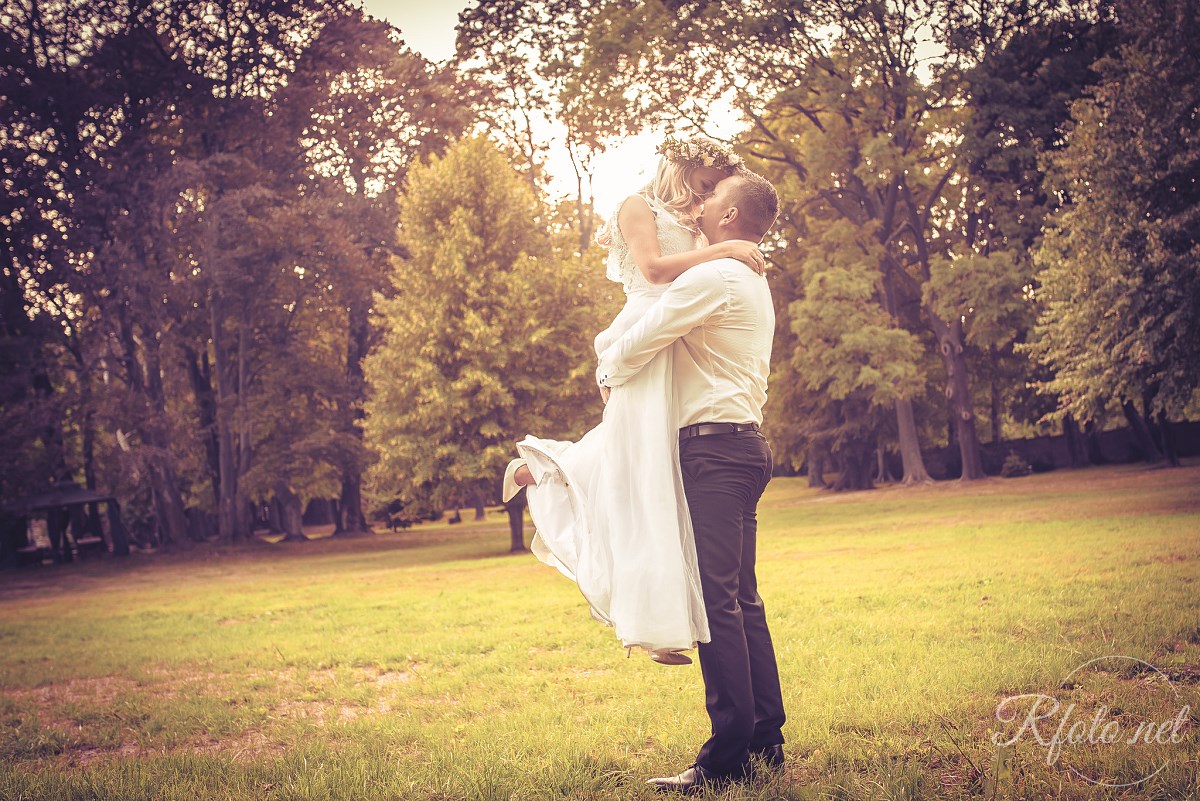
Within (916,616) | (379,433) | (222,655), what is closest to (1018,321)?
(379,433)

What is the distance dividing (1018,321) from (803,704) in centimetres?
2521

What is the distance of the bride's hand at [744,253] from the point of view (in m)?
3.78

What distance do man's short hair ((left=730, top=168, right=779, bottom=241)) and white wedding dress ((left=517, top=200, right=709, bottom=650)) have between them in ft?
0.86

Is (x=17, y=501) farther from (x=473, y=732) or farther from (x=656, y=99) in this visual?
(x=473, y=732)

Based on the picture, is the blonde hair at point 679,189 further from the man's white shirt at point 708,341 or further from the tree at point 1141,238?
the tree at point 1141,238

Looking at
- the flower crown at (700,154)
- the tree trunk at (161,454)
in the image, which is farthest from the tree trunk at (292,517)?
the flower crown at (700,154)

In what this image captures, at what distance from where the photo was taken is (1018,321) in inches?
1067

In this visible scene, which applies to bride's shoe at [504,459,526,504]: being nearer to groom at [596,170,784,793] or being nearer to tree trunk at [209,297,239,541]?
groom at [596,170,784,793]

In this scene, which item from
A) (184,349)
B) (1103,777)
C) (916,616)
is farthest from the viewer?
(184,349)

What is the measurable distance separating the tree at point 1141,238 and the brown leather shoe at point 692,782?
14772 millimetres

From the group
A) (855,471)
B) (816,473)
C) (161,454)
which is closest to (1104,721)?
(161,454)

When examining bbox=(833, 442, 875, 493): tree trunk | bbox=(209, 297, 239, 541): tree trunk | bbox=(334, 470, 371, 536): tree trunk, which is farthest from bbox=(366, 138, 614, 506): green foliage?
bbox=(833, 442, 875, 493): tree trunk

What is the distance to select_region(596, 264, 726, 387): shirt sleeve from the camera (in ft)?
11.9

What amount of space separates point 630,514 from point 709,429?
48cm
